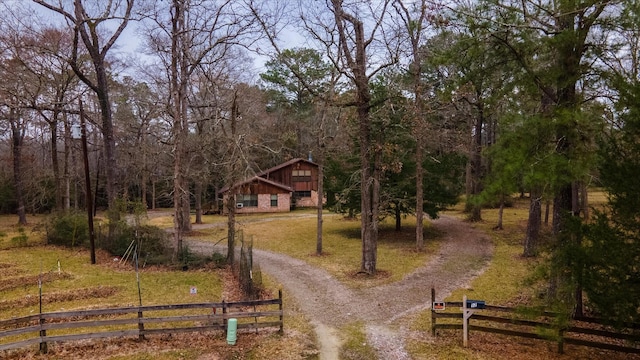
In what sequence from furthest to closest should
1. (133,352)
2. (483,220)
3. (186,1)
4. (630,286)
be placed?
(483,220) → (186,1) → (133,352) → (630,286)

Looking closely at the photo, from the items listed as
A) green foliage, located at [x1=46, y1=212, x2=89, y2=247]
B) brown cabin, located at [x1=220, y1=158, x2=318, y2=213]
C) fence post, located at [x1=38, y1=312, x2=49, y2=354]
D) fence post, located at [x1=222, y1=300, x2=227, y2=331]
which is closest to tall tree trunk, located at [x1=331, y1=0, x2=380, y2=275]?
fence post, located at [x1=222, y1=300, x2=227, y2=331]

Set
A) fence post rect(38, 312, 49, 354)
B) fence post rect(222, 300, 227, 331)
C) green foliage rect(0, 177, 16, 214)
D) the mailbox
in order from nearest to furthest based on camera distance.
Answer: fence post rect(38, 312, 49, 354) < the mailbox < fence post rect(222, 300, 227, 331) < green foliage rect(0, 177, 16, 214)

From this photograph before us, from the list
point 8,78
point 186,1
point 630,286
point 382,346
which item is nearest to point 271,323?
point 382,346

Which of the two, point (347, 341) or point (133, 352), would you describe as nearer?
point (133, 352)

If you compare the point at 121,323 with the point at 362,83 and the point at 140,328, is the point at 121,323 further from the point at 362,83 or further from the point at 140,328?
the point at 362,83

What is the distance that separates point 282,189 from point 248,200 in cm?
366

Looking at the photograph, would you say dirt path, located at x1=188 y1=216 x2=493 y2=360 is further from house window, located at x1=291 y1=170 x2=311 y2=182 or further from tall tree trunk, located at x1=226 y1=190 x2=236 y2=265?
house window, located at x1=291 y1=170 x2=311 y2=182

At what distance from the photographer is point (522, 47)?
9.15 meters

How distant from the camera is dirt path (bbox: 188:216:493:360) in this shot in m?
9.91

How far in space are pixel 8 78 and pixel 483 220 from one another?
109 feet

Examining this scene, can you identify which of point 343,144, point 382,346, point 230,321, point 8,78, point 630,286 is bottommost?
point 382,346

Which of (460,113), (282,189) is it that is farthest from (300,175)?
(460,113)

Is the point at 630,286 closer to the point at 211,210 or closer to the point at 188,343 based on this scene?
the point at 188,343

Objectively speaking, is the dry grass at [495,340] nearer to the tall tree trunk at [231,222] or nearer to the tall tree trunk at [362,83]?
the tall tree trunk at [362,83]
